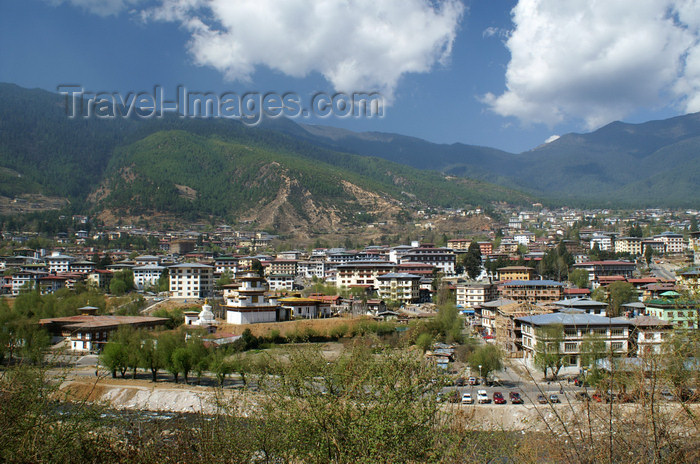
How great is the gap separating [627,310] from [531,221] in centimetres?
11088

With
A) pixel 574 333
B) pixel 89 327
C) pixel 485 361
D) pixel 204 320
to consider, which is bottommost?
pixel 485 361

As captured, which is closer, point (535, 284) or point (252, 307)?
point (252, 307)

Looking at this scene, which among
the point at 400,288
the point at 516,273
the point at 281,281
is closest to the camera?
the point at 400,288

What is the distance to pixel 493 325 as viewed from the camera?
45.8 metres

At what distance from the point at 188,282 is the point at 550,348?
137ft

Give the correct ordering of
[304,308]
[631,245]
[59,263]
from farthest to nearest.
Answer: [631,245] → [59,263] → [304,308]

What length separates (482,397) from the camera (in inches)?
1024

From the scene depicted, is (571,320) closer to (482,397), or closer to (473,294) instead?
(482,397)

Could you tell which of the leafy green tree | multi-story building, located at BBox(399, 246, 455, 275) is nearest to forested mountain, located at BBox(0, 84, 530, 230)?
multi-story building, located at BBox(399, 246, 455, 275)

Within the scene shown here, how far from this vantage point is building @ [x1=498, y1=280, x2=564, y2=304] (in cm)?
5291

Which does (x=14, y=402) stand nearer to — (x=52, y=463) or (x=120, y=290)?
(x=52, y=463)

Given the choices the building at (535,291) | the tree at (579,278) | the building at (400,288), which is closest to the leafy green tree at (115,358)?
the building at (400,288)

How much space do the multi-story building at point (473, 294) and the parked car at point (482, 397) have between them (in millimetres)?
30285

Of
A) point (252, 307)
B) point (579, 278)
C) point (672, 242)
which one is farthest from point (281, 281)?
point (672, 242)
